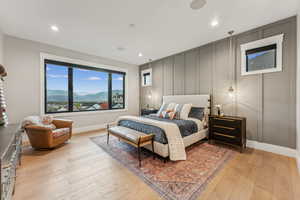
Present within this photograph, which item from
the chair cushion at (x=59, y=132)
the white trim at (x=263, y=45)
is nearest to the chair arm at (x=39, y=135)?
the chair cushion at (x=59, y=132)

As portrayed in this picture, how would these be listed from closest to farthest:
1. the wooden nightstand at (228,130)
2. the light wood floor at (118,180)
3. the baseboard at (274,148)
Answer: the light wood floor at (118,180)
the baseboard at (274,148)
the wooden nightstand at (228,130)

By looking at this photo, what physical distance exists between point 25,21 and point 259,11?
4.83 metres

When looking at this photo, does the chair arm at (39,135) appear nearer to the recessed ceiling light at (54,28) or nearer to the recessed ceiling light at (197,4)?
the recessed ceiling light at (54,28)

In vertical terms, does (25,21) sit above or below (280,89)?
above

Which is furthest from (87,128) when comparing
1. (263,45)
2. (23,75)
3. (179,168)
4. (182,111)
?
(263,45)

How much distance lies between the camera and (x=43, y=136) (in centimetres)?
278

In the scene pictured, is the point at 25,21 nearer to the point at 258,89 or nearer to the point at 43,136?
the point at 43,136

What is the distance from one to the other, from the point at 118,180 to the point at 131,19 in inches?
119

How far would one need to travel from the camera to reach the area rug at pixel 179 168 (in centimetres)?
167

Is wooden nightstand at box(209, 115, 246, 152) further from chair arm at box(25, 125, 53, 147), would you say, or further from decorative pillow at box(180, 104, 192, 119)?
chair arm at box(25, 125, 53, 147)

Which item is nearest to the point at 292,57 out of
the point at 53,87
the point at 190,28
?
the point at 190,28

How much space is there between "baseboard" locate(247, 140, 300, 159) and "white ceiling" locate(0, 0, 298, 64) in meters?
2.75

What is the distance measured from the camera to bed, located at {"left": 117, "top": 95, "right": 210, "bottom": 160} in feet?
7.83

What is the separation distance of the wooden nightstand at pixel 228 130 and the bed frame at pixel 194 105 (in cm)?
31
